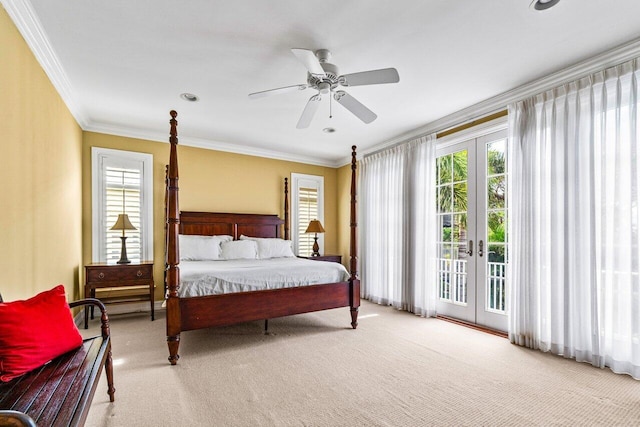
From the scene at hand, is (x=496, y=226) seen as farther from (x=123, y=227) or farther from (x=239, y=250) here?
(x=123, y=227)

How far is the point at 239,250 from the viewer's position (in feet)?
16.0

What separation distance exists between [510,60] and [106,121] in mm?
4902

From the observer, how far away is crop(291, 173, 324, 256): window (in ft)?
20.3

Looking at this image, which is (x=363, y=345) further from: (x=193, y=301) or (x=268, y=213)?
(x=268, y=213)

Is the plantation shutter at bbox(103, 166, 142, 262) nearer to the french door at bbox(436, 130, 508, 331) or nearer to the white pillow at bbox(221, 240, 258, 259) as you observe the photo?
the white pillow at bbox(221, 240, 258, 259)

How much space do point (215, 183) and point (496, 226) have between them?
4229 mm

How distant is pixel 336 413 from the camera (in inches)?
83.4

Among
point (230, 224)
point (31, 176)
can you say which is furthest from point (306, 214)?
point (31, 176)

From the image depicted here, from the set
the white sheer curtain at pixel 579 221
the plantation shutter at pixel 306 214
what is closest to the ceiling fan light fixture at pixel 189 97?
the plantation shutter at pixel 306 214

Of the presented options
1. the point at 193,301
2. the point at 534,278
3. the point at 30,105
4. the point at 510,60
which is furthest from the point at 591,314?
the point at 30,105

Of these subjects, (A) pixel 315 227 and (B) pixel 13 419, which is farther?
(A) pixel 315 227

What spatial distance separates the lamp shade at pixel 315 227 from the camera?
230 inches

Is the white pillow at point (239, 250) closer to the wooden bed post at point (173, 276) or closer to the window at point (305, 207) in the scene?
the window at point (305, 207)

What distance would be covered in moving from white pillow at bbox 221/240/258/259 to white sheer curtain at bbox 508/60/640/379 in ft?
11.4
